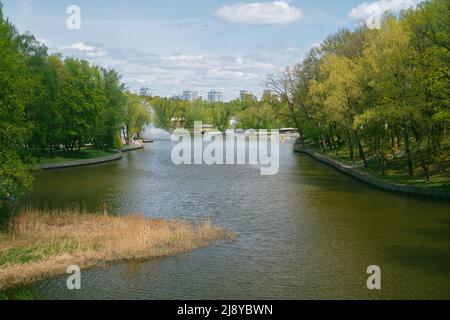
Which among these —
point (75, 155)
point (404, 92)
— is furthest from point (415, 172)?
point (75, 155)

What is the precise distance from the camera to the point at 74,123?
8519 centimetres

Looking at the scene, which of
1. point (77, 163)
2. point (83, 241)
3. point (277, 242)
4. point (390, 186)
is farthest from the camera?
point (77, 163)

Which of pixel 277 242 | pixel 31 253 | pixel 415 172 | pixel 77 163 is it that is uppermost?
pixel 415 172

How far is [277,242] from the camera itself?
30578 mm

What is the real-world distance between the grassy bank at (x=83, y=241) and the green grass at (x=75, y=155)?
47781 mm

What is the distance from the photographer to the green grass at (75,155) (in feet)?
270

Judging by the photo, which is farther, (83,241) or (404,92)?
(404,92)

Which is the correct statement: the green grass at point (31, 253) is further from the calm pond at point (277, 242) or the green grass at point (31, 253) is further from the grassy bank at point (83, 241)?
the calm pond at point (277, 242)

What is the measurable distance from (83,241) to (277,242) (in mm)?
10667

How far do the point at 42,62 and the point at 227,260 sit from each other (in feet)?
193

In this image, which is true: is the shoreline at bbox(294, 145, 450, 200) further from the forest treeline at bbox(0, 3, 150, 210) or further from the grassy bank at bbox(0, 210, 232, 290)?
the forest treeline at bbox(0, 3, 150, 210)

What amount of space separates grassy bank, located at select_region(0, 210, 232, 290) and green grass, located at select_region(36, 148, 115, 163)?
157 feet

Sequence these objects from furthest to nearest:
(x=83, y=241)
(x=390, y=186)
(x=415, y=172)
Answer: (x=415, y=172) → (x=390, y=186) → (x=83, y=241)

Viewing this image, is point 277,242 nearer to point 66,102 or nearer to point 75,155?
point 66,102
